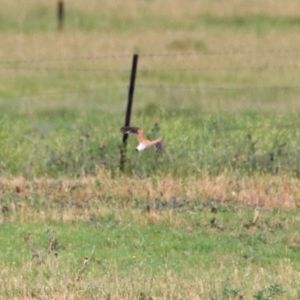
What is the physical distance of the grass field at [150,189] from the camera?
26.1 ft

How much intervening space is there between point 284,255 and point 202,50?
55.1 feet

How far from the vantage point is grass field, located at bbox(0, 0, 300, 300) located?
7.96 m

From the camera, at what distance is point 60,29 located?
1131 inches

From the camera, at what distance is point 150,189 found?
11000mm

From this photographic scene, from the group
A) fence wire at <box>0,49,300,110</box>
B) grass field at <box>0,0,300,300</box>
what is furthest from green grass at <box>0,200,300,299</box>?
fence wire at <box>0,49,300,110</box>

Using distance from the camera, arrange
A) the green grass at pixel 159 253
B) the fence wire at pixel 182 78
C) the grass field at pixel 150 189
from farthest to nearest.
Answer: the fence wire at pixel 182 78, the grass field at pixel 150 189, the green grass at pixel 159 253

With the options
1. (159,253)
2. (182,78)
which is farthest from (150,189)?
(182,78)

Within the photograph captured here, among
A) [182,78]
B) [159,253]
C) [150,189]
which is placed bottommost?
[159,253]

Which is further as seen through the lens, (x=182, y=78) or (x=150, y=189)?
(x=182, y=78)

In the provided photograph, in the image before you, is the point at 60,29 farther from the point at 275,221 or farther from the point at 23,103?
the point at 275,221

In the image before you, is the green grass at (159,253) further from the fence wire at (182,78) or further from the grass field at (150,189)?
the fence wire at (182,78)

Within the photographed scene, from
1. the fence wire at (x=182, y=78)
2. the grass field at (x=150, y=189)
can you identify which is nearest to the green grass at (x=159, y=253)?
the grass field at (x=150, y=189)

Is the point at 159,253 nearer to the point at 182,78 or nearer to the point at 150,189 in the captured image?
the point at 150,189

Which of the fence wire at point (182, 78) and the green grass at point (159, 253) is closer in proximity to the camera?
the green grass at point (159, 253)
